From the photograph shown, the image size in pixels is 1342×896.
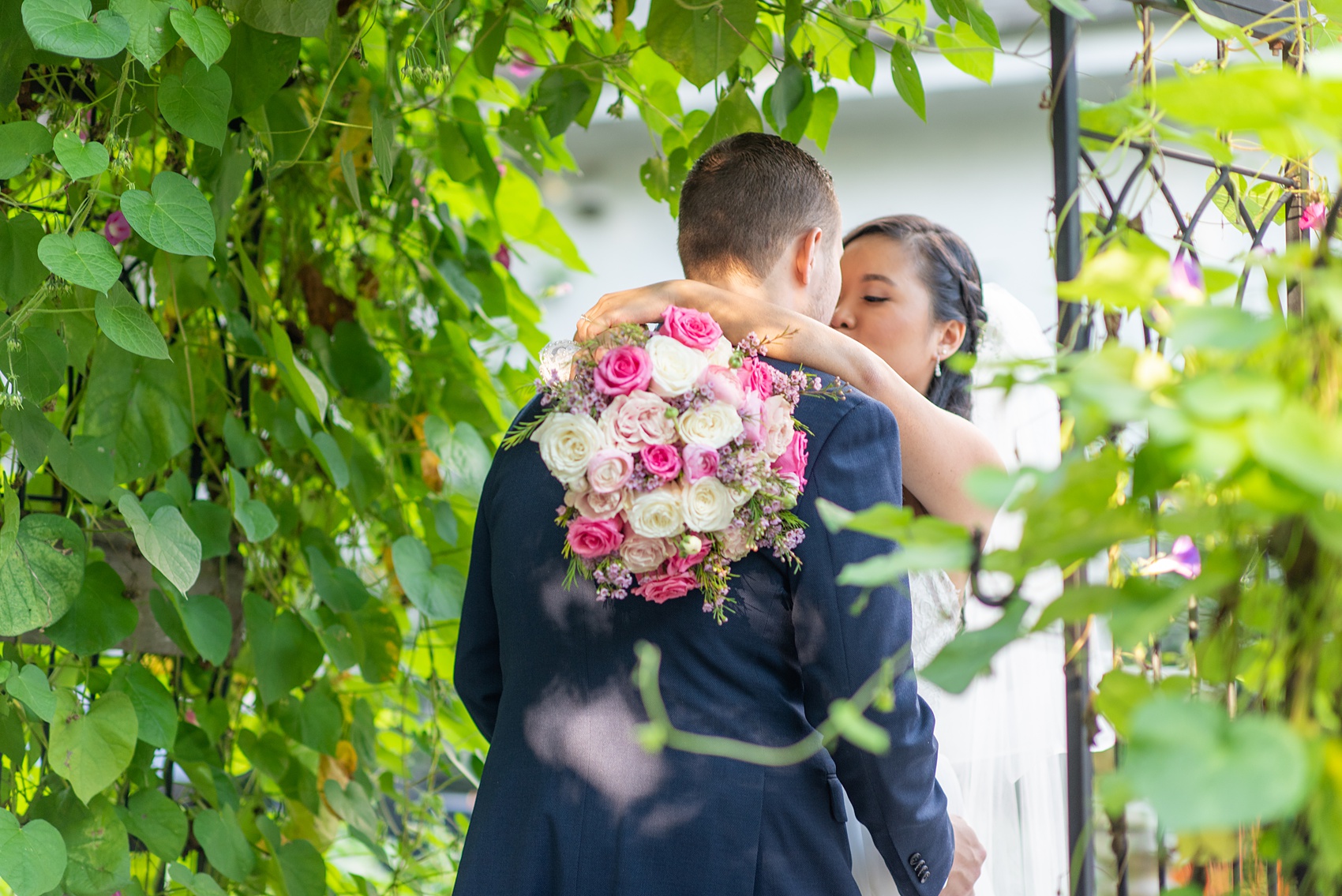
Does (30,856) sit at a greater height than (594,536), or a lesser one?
lesser

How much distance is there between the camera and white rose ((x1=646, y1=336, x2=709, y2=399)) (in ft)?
3.45

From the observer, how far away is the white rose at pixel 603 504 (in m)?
1.05

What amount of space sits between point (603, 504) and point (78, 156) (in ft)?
2.00

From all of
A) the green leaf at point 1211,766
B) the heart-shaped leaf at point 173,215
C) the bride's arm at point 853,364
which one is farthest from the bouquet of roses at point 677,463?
the green leaf at point 1211,766

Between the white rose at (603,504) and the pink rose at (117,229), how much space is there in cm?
95

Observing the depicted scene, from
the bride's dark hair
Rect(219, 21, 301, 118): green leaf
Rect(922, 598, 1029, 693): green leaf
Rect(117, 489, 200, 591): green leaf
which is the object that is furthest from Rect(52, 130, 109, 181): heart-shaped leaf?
the bride's dark hair

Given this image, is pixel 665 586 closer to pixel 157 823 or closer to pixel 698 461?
pixel 698 461

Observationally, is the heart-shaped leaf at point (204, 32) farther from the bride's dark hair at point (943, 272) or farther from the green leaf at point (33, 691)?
the bride's dark hair at point (943, 272)

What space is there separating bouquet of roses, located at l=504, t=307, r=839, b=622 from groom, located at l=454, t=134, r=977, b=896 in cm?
5

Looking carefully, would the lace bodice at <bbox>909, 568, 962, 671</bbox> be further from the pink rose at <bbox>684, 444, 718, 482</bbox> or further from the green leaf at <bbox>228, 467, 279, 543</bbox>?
the green leaf at <bbox>228, 467, 279, 543</bbox>

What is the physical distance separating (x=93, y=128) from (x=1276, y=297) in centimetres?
149

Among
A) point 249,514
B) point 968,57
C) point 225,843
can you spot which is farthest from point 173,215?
point 968,57

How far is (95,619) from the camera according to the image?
136 cm

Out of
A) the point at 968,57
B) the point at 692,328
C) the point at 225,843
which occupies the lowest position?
the point at 225,843
